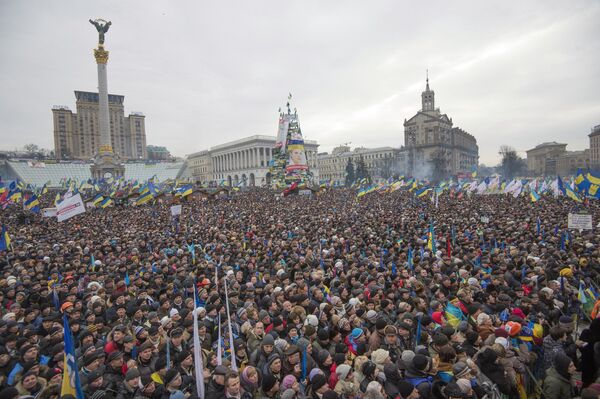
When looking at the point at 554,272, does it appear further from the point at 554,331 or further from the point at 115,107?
the point at 115,107

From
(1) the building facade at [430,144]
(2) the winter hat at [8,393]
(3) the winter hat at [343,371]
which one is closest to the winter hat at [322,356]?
(3) the winter hat at [343,371]

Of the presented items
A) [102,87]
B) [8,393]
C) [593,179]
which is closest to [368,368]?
[8,393]

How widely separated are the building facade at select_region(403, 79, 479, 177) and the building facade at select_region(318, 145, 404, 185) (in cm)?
543

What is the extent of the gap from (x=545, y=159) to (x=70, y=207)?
438 ft

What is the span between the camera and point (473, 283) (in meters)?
7.08

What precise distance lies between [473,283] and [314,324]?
371cm

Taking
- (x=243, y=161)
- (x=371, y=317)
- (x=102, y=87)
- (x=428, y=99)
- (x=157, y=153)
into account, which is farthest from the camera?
(x=157, y=153)

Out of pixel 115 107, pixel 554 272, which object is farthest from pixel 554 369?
pixel 115 107

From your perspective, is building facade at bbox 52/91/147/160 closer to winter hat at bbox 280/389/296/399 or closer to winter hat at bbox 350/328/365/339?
winter hat at bbox 350/328/365/339

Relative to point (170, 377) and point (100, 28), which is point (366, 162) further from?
point (170, 377)

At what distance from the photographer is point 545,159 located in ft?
376

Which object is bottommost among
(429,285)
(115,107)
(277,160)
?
(429,285)

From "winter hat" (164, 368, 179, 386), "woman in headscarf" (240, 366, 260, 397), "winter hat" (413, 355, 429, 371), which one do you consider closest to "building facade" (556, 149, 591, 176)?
"winter hat" (413, 355, 429, 371)

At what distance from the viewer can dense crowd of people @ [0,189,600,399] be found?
3771 mm
